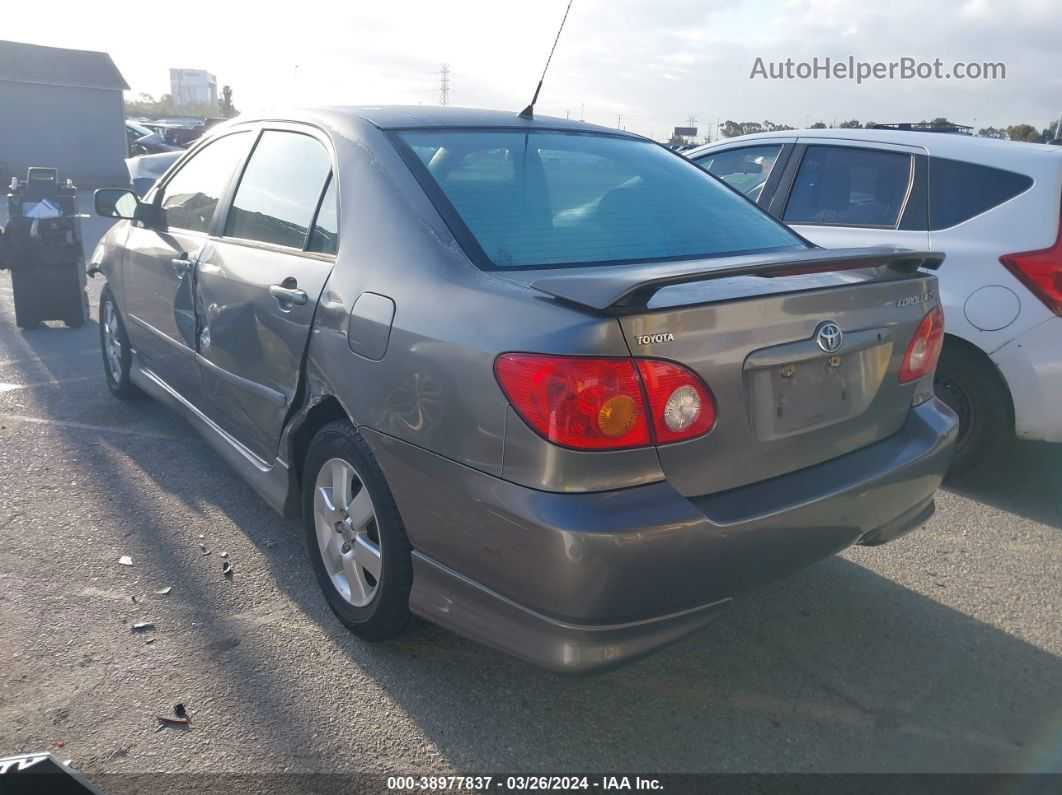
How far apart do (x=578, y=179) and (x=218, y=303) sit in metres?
1.53

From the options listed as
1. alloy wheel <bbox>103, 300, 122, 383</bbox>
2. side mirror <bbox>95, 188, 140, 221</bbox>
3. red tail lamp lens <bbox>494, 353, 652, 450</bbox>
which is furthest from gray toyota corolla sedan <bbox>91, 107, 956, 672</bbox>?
alloy wheel <bbox>103, 300, 122, 383</bbox>

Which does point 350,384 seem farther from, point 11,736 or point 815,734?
point 815,734

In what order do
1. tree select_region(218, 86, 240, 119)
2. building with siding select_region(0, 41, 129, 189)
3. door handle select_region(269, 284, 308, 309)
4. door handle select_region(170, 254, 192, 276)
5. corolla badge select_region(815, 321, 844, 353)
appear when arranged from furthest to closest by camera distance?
tree select_region(218, 86, 240, 119), building with siding select_region(0, 41, 129, 189), door handle select_region(170, 254, 192, 276), door handle select_region(269, 284, 308, 309), corolla badge select_region(815, 321, 844, 353)

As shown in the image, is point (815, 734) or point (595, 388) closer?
point (595, 388)

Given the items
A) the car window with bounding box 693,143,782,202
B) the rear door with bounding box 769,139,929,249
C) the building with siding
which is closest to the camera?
the rear door with bounding box 769,139,929,249

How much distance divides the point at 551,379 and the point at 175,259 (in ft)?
8.65

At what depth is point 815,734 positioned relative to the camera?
97.7 inches

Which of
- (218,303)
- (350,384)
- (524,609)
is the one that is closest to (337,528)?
(350,384)

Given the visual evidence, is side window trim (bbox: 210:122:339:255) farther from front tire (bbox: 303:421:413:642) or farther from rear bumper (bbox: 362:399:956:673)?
rear bumper (bbox: 362:399:956:673)

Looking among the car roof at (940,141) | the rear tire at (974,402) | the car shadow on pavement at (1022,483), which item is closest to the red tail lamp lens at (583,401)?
the rear tire at (974,402)

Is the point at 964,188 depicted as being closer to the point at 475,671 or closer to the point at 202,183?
the point at 475,671

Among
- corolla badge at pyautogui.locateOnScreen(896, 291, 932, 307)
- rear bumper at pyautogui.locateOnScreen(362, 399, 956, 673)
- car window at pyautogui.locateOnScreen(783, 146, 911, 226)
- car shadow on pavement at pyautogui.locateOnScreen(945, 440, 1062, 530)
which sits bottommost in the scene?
car shadow on pavement at pyautogui.locateOnScreen(945, 440, 1062, 530)

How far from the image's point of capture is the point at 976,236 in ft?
13.4

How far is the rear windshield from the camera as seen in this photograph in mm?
2662
